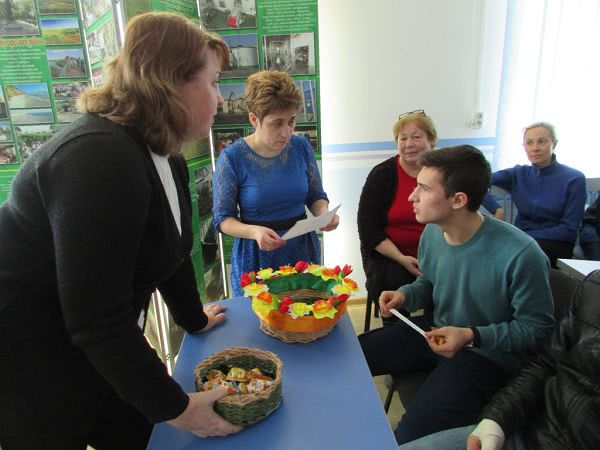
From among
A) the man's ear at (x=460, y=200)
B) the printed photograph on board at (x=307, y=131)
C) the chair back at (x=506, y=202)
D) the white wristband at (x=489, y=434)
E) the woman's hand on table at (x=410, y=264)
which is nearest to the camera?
the white wristband at (x=489, y=434)

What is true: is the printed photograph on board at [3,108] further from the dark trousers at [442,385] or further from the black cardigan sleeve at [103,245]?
the dark trousers at [442,385]

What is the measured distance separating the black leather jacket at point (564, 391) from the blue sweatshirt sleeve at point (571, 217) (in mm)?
1702

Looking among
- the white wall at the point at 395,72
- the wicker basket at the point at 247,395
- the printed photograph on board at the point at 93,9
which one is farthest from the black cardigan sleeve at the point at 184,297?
the white wall at the point at 395,72

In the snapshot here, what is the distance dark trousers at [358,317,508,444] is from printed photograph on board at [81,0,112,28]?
1.76 meters

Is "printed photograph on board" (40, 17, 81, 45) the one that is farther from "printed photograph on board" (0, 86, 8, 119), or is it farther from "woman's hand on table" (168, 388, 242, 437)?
"woman's hand on table" (168, 388, 242, 437)

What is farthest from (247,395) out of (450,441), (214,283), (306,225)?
(214,283)

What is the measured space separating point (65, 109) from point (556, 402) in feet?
7.69

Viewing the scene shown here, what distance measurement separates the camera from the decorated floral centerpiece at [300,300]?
3.69ft

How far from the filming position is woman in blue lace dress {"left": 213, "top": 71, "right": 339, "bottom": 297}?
174cm

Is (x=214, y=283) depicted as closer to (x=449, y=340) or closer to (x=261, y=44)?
(x=261, y=44)

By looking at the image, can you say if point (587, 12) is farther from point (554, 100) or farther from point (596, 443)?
point (596, 443)

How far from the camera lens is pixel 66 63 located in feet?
6.67

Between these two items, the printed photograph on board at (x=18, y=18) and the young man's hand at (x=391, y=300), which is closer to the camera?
the young man's hand at (x=391, y=300)

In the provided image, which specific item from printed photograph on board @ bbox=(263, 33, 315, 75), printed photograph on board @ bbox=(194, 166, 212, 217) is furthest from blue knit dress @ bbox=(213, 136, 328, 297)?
printed photograph on board @ bbox=(263, 33, 315, 75)
